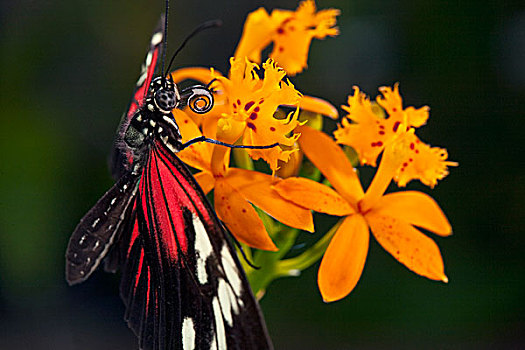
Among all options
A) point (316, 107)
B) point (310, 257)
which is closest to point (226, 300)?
point (310, 257)

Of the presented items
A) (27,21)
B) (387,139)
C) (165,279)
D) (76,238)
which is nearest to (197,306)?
(165,279)

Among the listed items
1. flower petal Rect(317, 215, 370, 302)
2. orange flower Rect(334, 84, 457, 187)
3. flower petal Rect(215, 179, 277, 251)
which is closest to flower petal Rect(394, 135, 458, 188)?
orange flower Rect(334, 84, 457, 187)

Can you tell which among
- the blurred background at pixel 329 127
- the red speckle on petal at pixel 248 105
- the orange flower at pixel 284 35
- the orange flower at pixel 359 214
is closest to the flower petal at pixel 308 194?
the orange flower at pixel 359 214

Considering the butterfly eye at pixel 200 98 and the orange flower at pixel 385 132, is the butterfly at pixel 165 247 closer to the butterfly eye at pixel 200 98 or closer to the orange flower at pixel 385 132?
the butterfly eye at pixel 200 98

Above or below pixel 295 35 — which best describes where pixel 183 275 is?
below

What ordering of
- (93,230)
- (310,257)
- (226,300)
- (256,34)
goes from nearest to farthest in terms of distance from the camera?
1. (226,300)
2. (93,230)
3. (310,257)
4. (256,34)

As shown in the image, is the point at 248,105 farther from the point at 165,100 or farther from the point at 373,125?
the point at 373,125

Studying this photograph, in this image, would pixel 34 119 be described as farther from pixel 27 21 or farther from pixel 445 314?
pixel 445 314

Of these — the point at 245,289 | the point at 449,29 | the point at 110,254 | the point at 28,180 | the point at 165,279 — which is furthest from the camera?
the point at 449,29
